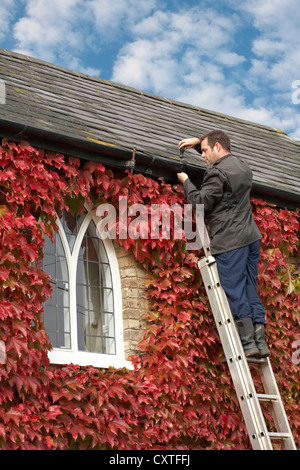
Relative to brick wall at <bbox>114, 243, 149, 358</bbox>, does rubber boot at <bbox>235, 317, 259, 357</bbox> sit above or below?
below

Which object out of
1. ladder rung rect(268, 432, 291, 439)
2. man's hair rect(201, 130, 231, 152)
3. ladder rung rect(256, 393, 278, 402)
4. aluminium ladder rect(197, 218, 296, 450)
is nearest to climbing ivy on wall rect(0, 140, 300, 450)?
aluminium ladder rect(197, 218, 296, 450)

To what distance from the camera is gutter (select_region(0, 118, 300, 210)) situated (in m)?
6.91

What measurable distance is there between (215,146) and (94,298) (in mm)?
2135

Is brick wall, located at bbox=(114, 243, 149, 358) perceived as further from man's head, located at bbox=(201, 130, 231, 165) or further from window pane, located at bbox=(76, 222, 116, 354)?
man's head, located at bbox=(201, 130, 231, 165)

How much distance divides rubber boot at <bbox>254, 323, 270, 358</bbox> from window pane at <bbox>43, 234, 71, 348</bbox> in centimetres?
194

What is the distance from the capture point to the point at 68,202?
750 centimetres

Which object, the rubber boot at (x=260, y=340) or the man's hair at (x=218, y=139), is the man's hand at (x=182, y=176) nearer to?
the man's hair at (x=218, y=139)

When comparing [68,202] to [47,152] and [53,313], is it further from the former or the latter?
[53,313]

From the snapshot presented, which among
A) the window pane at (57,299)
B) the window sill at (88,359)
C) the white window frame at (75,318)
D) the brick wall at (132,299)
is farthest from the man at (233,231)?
the window pane at (57,299)

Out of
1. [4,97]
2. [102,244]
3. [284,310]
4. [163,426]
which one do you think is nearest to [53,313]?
[102,244]

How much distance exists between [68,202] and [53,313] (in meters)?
1.22

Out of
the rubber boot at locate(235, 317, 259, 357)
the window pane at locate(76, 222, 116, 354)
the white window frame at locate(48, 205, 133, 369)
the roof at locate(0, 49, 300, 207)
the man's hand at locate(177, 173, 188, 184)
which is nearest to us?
the rubber boot at locate(235, 317, 259, 357)

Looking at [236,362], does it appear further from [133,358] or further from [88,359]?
[88,359]

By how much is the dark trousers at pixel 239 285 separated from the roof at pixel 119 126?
1.40m
